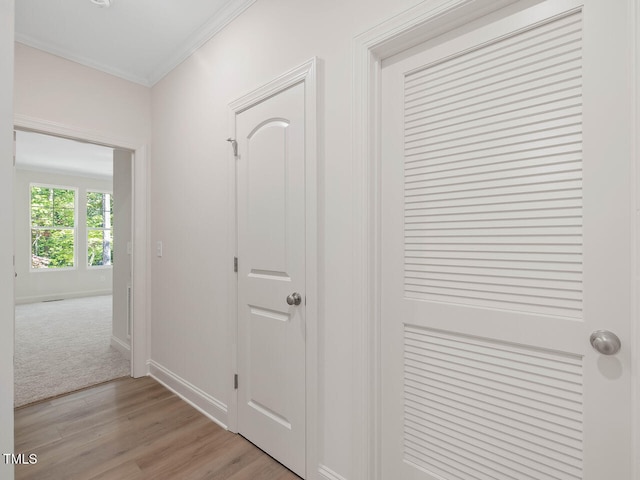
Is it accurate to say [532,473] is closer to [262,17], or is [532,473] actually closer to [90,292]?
[262,17]

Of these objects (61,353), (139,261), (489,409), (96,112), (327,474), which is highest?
(96,112)

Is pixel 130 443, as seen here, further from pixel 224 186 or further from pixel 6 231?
pixel 224 186

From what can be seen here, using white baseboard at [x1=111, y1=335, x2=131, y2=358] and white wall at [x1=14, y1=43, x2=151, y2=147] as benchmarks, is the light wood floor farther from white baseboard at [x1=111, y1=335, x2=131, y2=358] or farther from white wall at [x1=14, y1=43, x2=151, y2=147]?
white wall at [x1=14, y1=43, x2=151, y2=147]

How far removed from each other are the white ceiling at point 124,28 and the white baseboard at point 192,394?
8.23 ft

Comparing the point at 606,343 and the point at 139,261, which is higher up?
the point at 139,261

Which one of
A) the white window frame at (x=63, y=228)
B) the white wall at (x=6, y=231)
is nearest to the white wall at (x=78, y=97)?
the white wall at (x=6, y=231)

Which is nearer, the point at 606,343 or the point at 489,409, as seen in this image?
the point at 606,343

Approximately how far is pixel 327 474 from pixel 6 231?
5.23 feet

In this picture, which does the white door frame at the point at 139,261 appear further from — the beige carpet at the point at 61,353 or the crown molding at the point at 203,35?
the crown molding at the point at 203,35

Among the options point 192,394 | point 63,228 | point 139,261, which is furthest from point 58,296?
point 192,394

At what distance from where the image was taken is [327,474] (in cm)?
150

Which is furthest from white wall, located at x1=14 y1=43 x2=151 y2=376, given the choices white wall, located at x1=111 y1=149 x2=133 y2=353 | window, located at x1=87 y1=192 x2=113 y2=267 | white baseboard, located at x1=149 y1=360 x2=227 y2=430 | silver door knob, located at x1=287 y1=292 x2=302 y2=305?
window, located at x1=87 y1=192 x2=113 y2=267

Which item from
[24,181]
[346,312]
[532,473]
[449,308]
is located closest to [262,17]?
[346,312]

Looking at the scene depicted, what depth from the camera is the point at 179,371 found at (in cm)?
253
